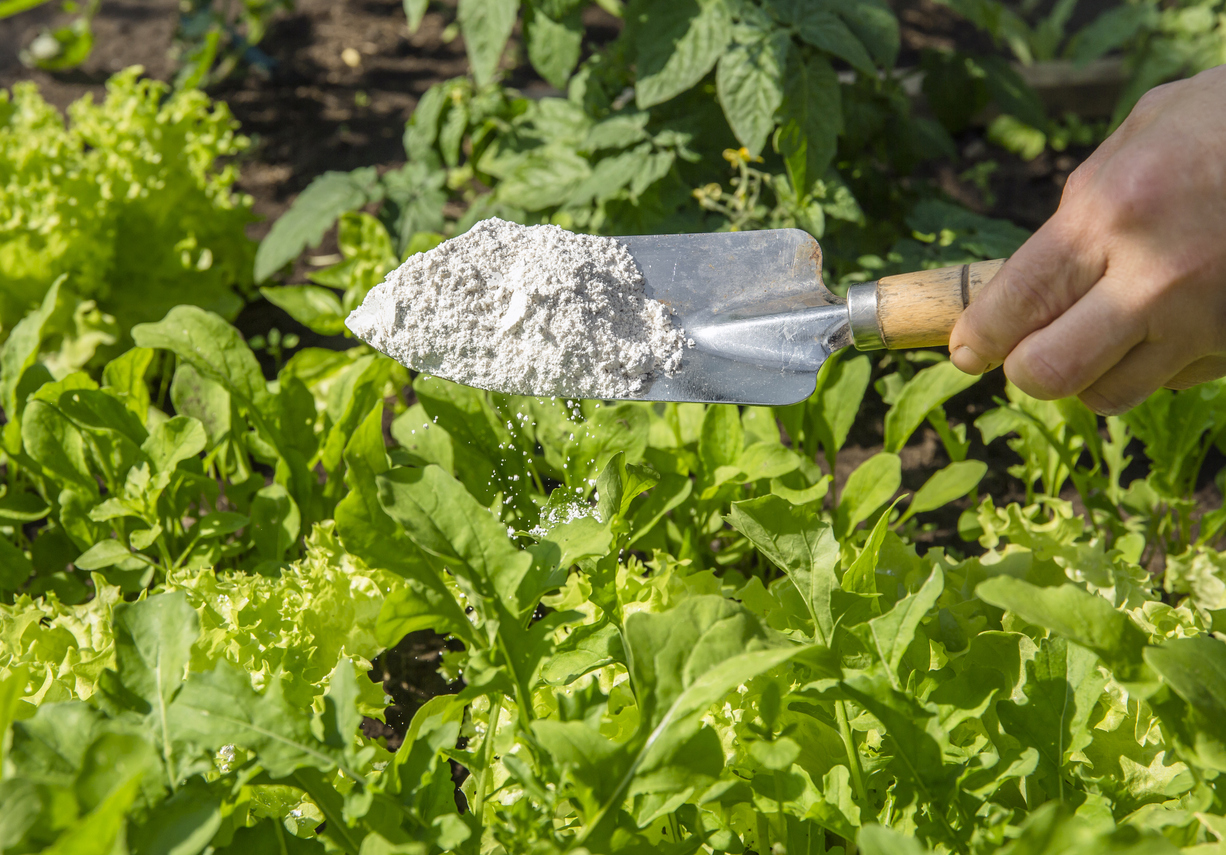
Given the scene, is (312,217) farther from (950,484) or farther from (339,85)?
A: (950,484)

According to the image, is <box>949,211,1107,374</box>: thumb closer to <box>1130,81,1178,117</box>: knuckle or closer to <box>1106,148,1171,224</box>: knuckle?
<box>1106,148,1171,224</box>: knuckle

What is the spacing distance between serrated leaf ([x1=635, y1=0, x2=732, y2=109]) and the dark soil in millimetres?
906

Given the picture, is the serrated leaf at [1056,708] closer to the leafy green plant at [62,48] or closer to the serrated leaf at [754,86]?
the serrated leaf at [754,86]

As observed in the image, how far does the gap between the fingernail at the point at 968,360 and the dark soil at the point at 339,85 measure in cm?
98

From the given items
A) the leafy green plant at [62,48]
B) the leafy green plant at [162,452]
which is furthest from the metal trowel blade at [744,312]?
the leafy green plant at [62,48]

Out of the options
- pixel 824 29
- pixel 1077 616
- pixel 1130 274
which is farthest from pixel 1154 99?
pixel 824 29

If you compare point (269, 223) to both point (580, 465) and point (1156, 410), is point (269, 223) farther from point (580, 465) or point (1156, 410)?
point (1156, 410)

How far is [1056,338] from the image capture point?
3.49 feet

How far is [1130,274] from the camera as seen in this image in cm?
103

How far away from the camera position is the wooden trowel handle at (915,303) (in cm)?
117

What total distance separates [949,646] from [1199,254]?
1.82ft

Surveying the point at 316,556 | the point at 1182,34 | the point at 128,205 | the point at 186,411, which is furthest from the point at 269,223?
the point at 1182,34

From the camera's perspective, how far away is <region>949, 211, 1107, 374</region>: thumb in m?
1.06

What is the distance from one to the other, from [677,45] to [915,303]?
0.97m
